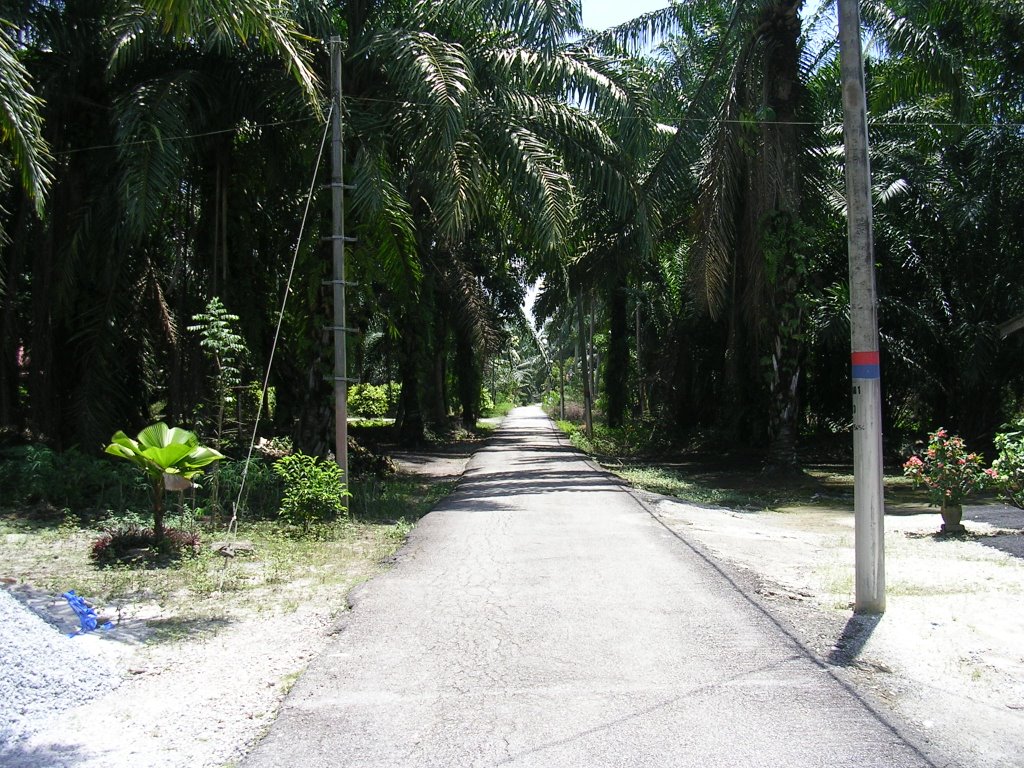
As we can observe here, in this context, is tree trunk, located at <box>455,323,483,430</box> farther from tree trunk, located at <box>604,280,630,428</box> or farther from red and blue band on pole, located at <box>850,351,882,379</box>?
red and blue band on pole, located at <box>850,351,882,379</box>

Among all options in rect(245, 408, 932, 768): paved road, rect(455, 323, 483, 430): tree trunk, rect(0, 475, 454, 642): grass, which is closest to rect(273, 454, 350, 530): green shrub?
rect(0, 475, 454, 642): grass

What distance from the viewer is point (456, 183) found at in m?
13.2

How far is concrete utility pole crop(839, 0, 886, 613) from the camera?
21.0 feet

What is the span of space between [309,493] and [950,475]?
738 cm

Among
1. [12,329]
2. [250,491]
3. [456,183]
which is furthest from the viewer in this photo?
[12,329]

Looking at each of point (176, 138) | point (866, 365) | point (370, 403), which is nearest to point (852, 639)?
point (866, 365)

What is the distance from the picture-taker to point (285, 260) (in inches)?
652

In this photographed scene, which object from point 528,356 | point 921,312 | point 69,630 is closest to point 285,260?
point 69,630

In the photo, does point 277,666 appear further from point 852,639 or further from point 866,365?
point 866,365

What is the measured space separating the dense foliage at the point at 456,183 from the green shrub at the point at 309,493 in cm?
100

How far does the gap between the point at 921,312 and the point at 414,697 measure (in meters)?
19.3

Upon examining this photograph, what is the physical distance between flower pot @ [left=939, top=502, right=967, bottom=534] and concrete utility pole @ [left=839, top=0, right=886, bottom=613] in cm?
433

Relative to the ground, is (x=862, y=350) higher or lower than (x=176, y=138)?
lower

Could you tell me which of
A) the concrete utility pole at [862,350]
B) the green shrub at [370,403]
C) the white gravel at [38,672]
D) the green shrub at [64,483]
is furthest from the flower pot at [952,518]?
the green shrub at [370,403]
